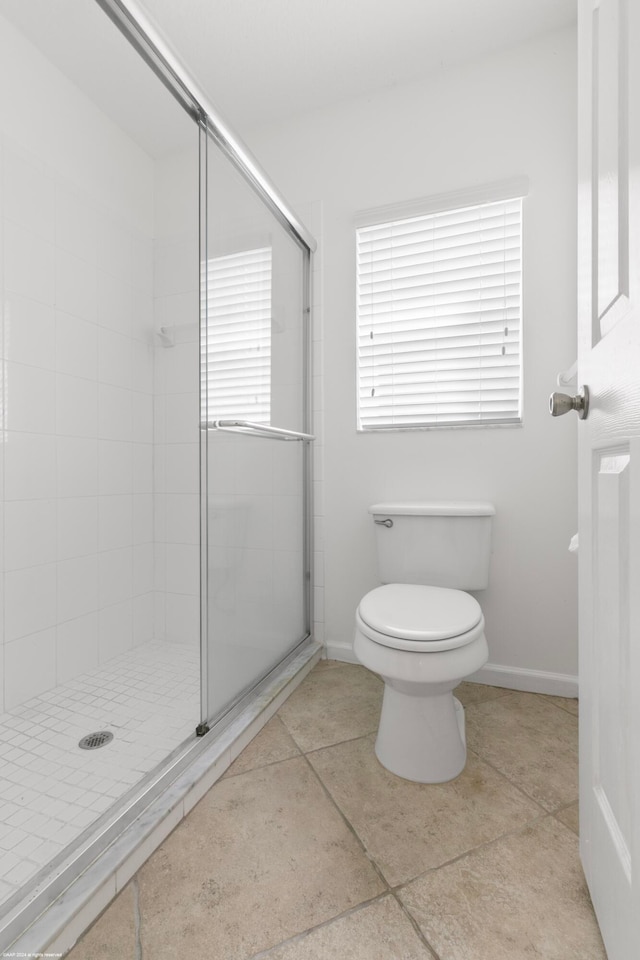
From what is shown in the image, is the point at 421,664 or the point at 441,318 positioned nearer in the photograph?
the point at 421,664

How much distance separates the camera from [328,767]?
1335mm

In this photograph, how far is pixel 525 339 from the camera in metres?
1.77

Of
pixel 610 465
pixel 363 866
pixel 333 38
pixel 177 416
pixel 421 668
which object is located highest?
pixel 333 38

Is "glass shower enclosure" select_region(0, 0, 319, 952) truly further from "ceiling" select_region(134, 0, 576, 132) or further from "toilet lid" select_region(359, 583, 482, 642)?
"toilet lid" select_region(359, 583, 482, 642)

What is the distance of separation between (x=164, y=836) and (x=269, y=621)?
29.7 inches

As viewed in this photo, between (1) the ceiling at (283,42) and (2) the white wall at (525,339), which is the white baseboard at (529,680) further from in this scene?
(1) the ceiling at (283,42)

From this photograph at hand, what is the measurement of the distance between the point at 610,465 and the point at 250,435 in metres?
1.11

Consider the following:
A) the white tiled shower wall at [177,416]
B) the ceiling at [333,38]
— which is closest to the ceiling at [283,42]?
the ceiling at [333,38]

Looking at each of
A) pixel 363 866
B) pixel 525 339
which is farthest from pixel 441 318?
pixel 363 866

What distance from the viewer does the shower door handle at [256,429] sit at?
1.38 metres

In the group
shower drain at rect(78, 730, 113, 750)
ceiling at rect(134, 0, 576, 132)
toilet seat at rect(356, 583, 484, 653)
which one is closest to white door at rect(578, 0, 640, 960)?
toilet seat at rect(356, 583, 484, 653)

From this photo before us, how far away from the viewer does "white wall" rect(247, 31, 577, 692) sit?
1.73m

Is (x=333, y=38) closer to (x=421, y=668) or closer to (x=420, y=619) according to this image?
(x=420, y=619)

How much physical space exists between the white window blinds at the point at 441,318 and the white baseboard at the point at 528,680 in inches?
37.6
